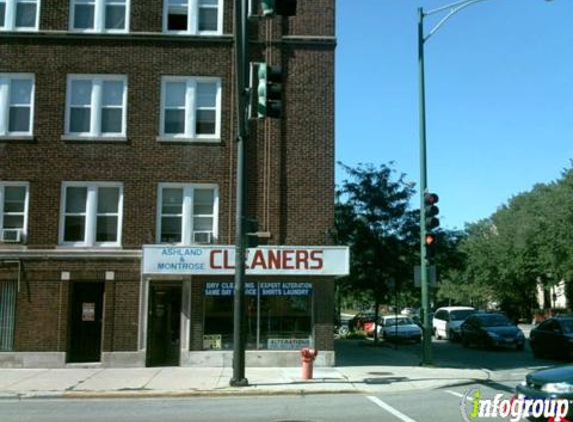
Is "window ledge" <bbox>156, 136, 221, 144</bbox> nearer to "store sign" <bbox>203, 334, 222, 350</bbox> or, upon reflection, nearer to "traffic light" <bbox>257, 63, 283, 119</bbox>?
"store sign" <bbox>203, 334, 222, 350</bbox>

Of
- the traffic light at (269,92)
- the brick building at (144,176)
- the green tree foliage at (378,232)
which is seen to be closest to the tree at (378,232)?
the green tree foliage at (378,232)

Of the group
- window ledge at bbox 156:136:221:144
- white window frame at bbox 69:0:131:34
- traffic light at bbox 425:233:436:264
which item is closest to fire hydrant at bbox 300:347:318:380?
traffic light at bbox 425:233:436:264

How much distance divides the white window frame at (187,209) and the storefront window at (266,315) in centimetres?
149

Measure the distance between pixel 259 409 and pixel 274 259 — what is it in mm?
7295

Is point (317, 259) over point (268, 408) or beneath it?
over

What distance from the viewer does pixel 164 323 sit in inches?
777

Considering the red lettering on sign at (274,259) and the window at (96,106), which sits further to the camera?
the window at (96,106)

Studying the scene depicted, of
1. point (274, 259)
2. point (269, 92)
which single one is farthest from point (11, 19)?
point (269, 92)

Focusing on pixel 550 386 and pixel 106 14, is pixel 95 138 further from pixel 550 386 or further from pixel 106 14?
pixel 550 386

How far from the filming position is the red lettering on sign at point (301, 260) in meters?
19.0

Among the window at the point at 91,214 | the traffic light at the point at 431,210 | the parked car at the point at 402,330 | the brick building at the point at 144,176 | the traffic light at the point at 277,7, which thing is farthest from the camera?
the parked car at the point at 402,330

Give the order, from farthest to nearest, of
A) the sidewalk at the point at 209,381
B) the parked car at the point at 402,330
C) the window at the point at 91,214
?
the parked car at the point at 402,330
the window at the point at 91,214
the sidewalk at the point at 209,381

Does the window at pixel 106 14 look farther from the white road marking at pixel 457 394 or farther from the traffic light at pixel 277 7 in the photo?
the white road marking at pixel 457 394

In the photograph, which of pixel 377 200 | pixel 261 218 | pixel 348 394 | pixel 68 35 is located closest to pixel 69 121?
pixel 68 35
